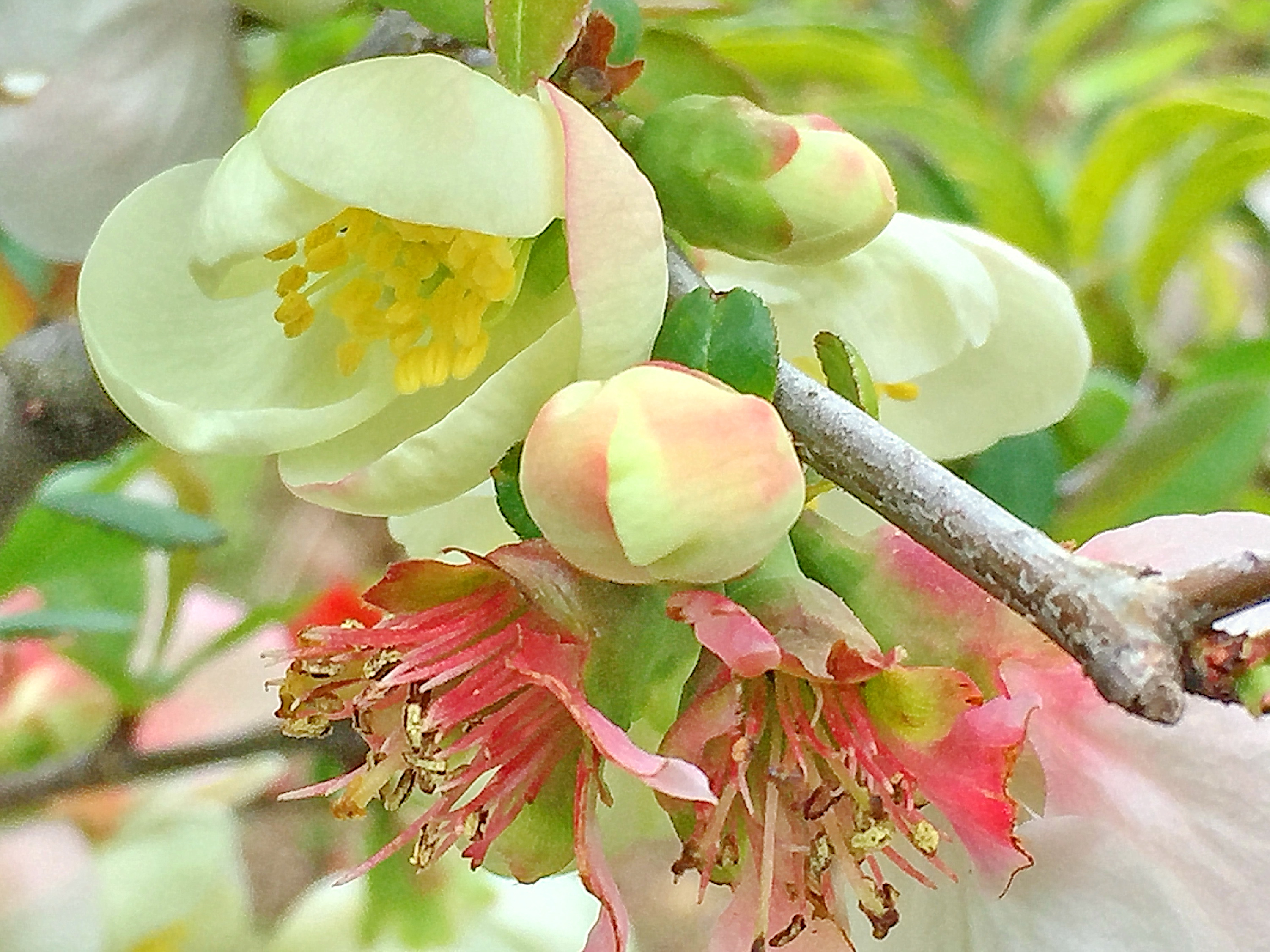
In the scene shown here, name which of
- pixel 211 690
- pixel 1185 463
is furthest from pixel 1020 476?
pixel 211 690

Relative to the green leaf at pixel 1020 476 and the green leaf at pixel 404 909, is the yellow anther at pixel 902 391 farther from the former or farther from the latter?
the green leaf at pixel 404 909

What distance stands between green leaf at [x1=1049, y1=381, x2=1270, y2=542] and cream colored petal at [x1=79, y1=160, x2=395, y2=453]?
0.35 m

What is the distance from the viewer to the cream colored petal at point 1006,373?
41cm

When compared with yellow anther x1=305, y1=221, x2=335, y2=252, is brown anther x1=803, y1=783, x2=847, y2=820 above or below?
below

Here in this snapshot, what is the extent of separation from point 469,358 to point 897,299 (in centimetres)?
13

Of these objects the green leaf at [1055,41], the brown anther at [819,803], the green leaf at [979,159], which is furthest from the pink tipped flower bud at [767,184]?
the green leaf at [1055,41]

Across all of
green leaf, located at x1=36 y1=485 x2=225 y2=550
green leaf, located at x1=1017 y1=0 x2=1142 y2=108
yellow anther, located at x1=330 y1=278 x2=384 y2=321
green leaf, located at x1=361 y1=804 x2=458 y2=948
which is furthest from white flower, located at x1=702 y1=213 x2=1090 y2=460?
green leaf, located at x1=1017 y1=0 x2=1142 y2=108

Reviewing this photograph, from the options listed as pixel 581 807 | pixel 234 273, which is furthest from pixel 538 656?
pixel 234 273

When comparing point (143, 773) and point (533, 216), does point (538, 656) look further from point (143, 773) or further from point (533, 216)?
point (143, 773)

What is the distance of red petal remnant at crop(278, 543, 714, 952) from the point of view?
316 millimetres

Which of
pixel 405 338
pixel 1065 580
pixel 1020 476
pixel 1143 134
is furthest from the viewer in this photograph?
pixel 1143 134

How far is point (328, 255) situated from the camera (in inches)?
14.5

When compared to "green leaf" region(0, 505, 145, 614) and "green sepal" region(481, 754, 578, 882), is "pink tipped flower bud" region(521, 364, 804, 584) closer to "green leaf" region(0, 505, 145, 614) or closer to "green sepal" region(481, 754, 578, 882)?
"green sepal" region(481, 754, 578, 882)

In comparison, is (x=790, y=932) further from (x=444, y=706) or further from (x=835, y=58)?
(x=835, y=58)
